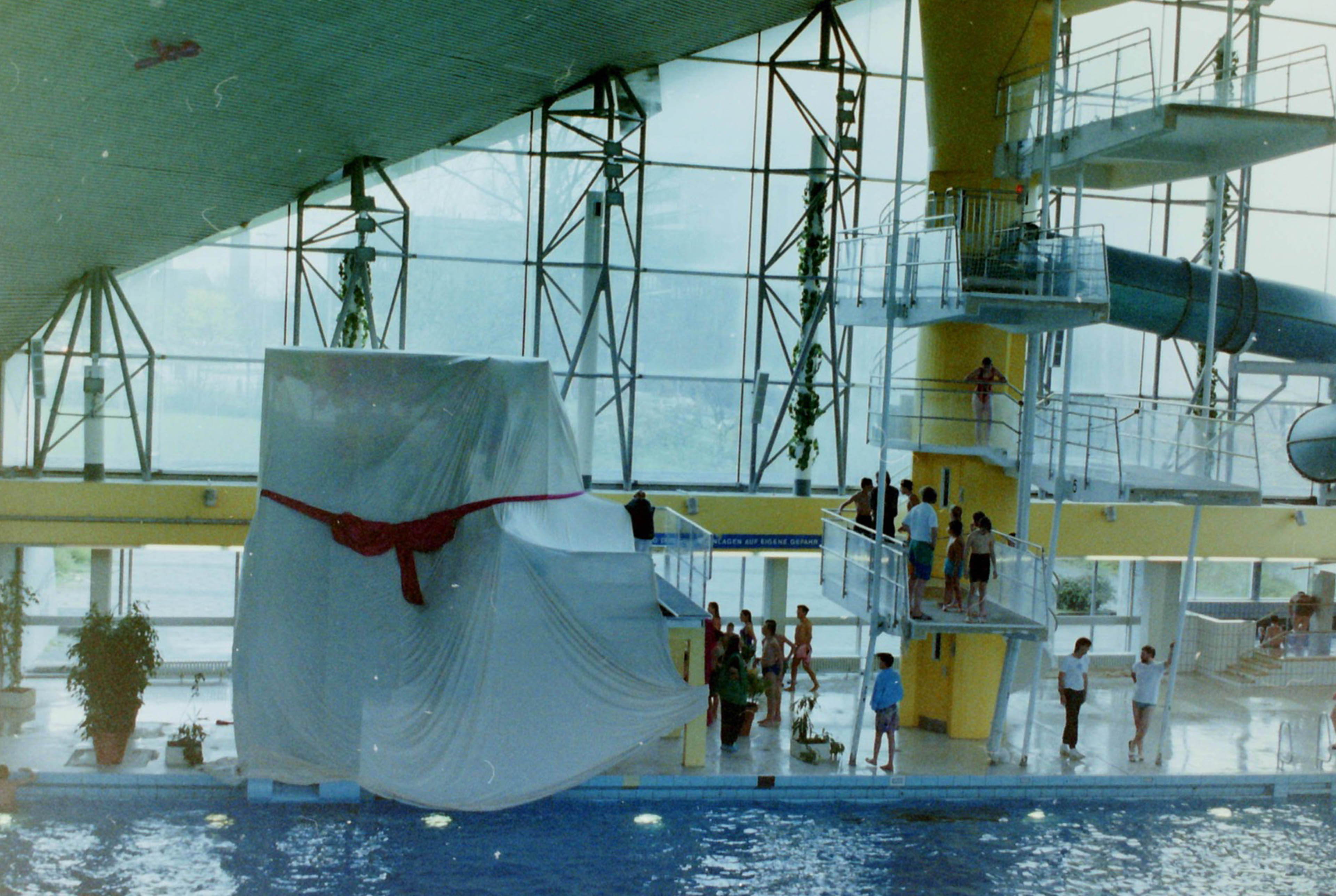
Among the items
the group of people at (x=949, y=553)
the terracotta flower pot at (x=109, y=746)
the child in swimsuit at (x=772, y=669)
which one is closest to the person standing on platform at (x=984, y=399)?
the group of people at (x=949, y=553)

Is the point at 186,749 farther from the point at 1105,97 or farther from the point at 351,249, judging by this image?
the point at 1105,97

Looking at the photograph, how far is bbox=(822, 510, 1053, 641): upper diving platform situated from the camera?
14.6m

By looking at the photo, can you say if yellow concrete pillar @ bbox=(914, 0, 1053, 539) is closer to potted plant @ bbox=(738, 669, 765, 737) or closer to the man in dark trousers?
potted plant @ bbox=(738, 669, 765, 737)

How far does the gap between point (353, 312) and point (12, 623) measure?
6.24 meters

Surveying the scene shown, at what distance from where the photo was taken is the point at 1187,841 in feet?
43.2

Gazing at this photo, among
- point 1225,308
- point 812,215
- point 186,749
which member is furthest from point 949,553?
point 186,749

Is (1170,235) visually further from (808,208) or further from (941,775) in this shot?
(941,775)

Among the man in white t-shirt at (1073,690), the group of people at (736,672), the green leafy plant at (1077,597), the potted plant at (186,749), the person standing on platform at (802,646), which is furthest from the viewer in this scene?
the green leafy plant at (1077,597)

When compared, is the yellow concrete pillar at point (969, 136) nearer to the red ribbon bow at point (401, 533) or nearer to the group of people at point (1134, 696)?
the group of people at point (1134, 696)

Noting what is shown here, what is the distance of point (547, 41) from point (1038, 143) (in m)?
6.66

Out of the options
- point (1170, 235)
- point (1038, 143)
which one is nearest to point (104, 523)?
point (1038, 143)

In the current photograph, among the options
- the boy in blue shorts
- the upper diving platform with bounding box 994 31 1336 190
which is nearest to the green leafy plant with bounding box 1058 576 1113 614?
the upper diving platform with bounding box 994 31 1336 190

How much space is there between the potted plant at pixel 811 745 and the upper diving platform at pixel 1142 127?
286 inches

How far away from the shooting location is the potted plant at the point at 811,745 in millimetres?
14773
